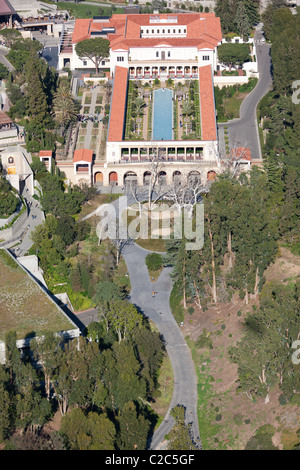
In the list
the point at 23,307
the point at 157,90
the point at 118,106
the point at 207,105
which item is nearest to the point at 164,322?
the point at 23,307

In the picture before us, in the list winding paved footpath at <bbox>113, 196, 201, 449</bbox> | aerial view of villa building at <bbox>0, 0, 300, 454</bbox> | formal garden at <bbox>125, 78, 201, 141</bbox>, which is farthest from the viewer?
formal garden at <bbox>125, 78, 201, 141</bbox>

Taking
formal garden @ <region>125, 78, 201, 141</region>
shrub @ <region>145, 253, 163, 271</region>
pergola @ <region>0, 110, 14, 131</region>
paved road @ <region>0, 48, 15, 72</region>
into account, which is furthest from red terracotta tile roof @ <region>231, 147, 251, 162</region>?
paved road @ <region>0, 48, 15, 72</region>

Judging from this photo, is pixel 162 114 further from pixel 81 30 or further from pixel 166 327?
pixel 166 327

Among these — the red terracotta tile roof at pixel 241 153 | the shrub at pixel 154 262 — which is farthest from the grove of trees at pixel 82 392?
the red terracotta tile roof at pixel 241 153

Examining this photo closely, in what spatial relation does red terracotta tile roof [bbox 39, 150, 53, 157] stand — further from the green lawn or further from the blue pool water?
the green lawn

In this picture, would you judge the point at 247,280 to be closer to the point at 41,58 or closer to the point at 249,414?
the point at 249,414
